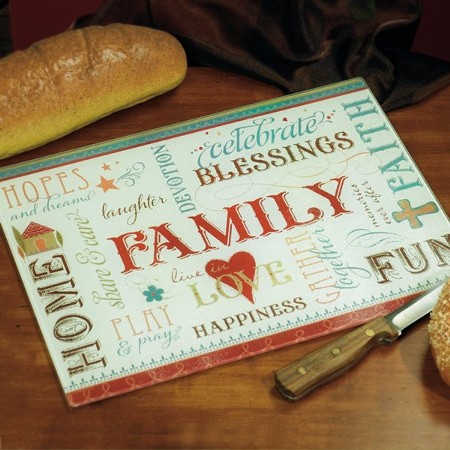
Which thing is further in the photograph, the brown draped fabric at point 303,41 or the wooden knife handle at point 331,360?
the brown draped fabric at point 303,41

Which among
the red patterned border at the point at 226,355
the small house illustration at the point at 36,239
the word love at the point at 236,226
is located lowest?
the red patterned border at the point at 226,355

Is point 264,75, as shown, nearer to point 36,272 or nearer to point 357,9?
point 357,9

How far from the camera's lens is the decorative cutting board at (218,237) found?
36.1 inches

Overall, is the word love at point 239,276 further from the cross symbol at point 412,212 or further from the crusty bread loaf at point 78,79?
the crusty bread loaf at point 78,79

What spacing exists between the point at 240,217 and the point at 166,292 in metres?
0.13

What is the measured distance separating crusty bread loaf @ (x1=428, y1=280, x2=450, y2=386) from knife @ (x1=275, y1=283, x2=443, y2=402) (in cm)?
4

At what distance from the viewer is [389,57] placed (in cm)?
121

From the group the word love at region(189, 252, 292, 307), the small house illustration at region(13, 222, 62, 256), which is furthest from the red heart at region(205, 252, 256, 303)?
the small house illustration at region(13, 222, 62, 256)

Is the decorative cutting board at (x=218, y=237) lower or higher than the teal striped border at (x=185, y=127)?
lower

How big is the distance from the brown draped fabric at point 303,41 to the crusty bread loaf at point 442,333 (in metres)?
0.35

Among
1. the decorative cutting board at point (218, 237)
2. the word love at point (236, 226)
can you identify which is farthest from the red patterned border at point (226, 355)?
the word love at point (236, 226)

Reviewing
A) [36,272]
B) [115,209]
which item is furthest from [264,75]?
[36,272]

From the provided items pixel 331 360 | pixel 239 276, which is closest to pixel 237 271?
pixel 239 276

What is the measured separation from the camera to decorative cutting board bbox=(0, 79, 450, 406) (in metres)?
0.92
